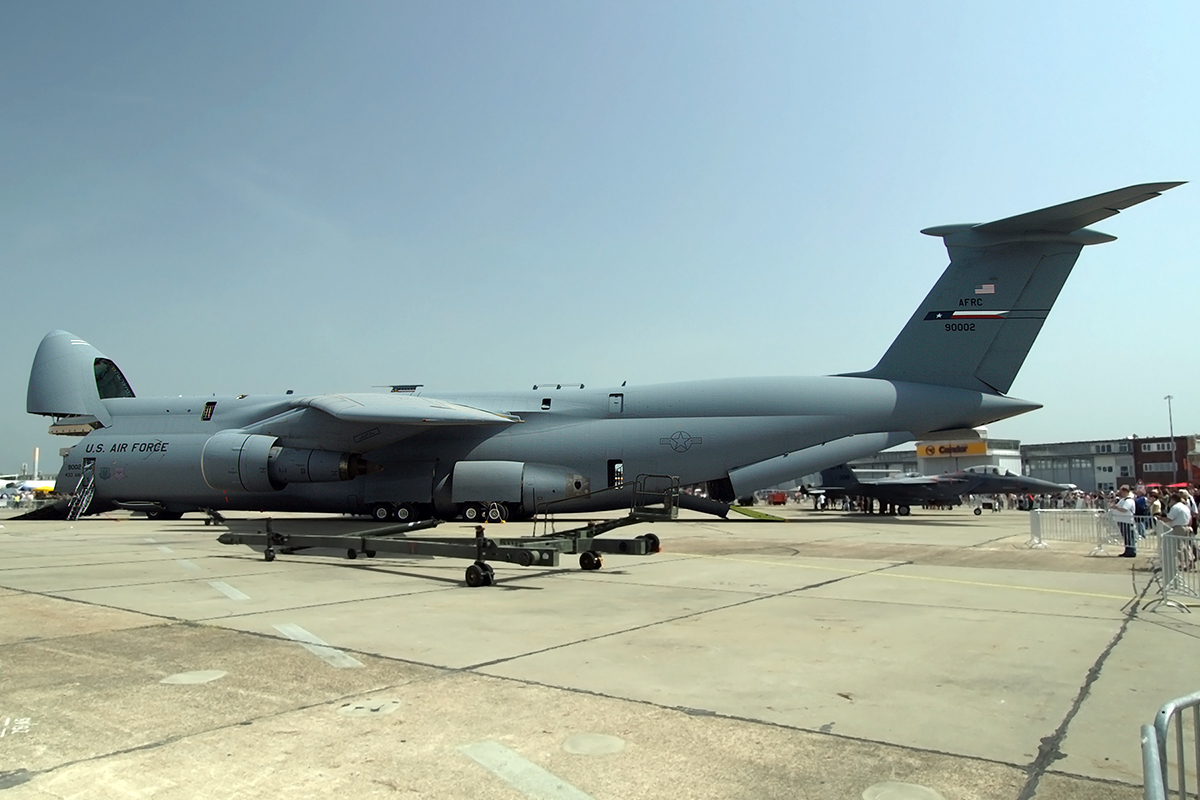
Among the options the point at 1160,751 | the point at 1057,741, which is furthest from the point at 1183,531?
the point at 1160,751

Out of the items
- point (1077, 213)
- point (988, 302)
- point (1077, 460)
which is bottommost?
point (1077, 460)

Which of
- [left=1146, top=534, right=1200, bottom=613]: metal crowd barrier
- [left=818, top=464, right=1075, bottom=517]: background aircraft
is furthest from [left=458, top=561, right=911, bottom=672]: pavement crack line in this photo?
[left=818, top=464, right=1075, bottom=517]: background aircraft

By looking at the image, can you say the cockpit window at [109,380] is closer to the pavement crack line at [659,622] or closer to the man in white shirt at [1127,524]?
the pavement crack line at [659,622]

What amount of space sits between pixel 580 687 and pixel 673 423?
508 inches

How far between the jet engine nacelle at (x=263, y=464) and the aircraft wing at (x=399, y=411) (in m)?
1.21

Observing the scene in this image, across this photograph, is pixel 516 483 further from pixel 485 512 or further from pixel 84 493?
pixel 84 493

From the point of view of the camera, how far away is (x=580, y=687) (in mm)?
4875

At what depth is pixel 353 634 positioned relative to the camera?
21.2 ft

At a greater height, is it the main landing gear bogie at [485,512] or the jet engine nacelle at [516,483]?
the jet engine nacelle at [516,483]

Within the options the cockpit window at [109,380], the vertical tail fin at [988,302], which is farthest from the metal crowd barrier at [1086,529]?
the cockpit window at [109,380]

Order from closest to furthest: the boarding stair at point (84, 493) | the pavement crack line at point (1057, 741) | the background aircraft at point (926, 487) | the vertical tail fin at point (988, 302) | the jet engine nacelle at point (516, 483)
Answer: the pavement crack line at point (1057, 741)
the vertical tail fin at point (988, 302)
the jet engine nacelle at point (516, 483)
the boarding stair at point (84, 493)
the background aircraft at point (926, 487)

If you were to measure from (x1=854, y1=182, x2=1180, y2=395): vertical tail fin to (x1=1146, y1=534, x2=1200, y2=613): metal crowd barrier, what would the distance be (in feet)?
27.5

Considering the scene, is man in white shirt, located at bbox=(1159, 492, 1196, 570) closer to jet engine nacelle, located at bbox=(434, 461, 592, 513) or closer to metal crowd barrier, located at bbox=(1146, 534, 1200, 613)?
metal crowd barrier, located at bbox=(1146, 534, 1200, 613)

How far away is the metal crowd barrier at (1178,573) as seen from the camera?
8.56 metres
